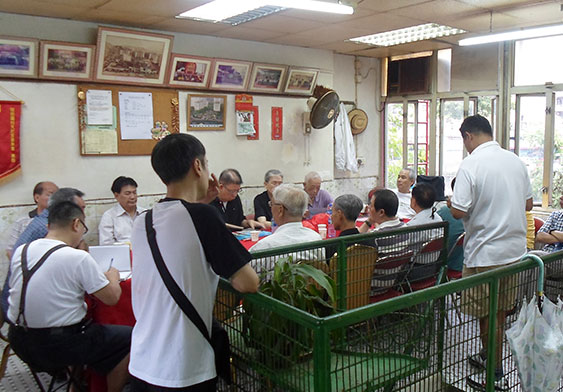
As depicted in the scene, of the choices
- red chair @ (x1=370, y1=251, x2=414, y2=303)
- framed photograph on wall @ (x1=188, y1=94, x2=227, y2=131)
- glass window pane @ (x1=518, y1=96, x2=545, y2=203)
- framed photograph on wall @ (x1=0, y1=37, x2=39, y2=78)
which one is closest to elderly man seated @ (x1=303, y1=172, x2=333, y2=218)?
framed photograph on wall @ (x1=188, y1=94, x2=227, y2=131)

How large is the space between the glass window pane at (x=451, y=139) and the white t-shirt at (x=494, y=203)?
14.5ft

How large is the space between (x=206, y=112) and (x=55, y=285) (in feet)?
12.5

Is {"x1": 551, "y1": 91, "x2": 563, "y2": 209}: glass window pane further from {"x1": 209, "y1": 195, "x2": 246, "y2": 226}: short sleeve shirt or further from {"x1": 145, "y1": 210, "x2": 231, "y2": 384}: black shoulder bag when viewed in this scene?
{"x1": 145, "y1": 210, "x2": 231, "y2": 384}: black shoulder bag

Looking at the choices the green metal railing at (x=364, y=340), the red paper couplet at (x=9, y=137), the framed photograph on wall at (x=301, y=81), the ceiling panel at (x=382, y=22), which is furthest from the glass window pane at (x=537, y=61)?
the red paper couplet at (x=9, y=137)

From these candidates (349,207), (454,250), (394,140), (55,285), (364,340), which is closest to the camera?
(364,340)

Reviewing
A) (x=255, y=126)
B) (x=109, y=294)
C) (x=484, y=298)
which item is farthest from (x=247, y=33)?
(x=484, y=298)

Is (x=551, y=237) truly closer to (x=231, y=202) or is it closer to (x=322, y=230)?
(x=322, y=230)

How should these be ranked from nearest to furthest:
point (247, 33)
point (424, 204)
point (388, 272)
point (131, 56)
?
point (388, 272), point (424, 204), point (131, 56), point (247, 33)

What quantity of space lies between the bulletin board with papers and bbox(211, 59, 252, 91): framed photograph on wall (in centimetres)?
56

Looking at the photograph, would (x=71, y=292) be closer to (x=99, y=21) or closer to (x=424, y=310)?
(x=424, y=310)

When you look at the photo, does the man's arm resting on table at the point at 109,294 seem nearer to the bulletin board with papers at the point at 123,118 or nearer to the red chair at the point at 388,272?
the red chair at the point at 388,272

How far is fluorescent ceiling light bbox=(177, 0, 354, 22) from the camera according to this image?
169 inches

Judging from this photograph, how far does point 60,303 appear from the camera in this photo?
2715 millimetres

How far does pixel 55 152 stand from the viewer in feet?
17.1
